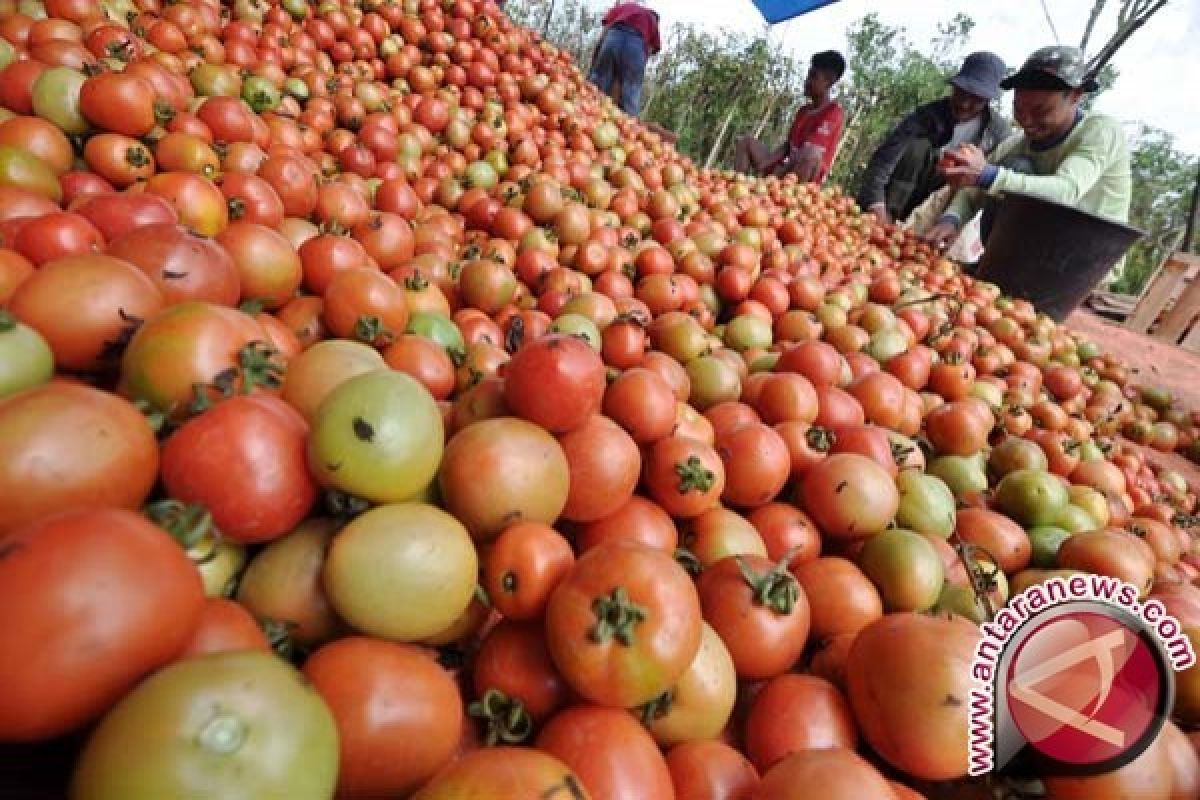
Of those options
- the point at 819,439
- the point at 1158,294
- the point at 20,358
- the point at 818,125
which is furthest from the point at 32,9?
the point at 1158,294

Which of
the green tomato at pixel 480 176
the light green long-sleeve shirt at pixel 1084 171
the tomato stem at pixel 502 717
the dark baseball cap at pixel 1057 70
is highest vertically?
the dark baseball cap at pixel 1057 70

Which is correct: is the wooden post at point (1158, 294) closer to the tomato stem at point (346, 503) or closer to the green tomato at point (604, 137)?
the green tomato at point (604, 137)

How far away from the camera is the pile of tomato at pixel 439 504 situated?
69 cm

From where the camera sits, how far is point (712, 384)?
204 cm

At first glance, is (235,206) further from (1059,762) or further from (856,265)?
(856,265)

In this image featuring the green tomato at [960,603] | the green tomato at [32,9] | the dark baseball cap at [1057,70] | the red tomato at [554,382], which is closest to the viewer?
the red tomato at [554,382]

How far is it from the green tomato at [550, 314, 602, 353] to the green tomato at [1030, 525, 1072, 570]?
5.11 feet

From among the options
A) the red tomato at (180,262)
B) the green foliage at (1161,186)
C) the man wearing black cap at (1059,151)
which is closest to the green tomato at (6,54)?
the red tomato at (180,262)

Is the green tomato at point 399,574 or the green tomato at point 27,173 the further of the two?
the green tomato at point 27,173

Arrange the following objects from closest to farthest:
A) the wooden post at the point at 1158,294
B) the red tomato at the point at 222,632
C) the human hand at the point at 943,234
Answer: the red tomato at the point at 222,632 < the human hand at the point at 943,234 < the wooden post at the point at 1158,294

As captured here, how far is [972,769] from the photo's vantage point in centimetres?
107

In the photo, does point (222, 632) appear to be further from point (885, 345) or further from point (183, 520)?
point (885, 345)

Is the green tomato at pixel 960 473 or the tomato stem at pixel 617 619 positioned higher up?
the green tomato at pixel 960 473

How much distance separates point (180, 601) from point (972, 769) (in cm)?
130
